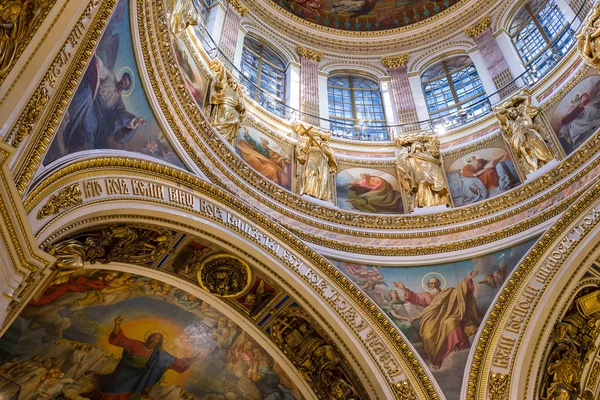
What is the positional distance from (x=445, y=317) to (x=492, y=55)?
29.2 ft

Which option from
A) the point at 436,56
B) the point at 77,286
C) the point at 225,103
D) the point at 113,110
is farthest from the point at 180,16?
the point at 436,56

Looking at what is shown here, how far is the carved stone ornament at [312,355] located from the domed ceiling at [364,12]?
12543 mm

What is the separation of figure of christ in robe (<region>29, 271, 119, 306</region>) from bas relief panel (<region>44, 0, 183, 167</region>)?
2141mm

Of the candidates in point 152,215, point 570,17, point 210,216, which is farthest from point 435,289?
point 570,17

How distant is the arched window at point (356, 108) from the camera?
16328 millimetres

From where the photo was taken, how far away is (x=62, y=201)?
775 cm

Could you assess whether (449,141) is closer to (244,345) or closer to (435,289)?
(435,289)

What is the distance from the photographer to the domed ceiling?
2077 centimetres

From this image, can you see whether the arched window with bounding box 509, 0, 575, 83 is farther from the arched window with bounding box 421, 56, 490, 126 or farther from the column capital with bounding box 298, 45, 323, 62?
the column capital with bounding box 298, 45, 323, 62

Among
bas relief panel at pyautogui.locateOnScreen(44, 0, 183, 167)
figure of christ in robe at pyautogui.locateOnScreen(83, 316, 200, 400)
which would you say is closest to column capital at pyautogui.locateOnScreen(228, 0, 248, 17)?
bas relief panel at pyautogui.locateOnScreen(44, 0, 183, 167)

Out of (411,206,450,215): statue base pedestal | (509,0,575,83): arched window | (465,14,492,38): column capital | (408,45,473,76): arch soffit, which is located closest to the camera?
(411,206,450,215): statue base pedestal

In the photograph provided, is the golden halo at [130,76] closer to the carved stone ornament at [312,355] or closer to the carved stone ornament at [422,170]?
the carved stone ornament at [312,355]

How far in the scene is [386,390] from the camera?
33.5 ft

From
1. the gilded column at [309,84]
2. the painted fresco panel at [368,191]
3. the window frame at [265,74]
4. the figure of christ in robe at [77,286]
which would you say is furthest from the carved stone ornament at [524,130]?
the figure of christ in robe at [77,286]
